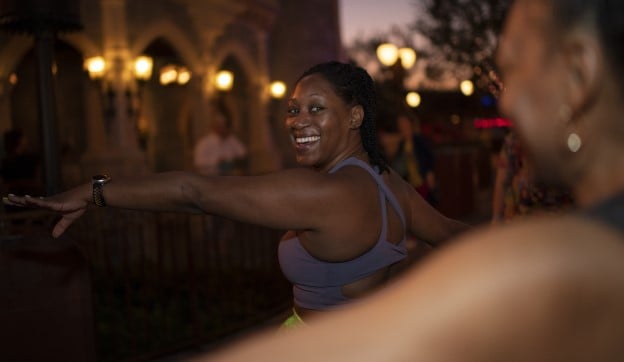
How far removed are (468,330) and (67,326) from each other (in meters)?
3.67

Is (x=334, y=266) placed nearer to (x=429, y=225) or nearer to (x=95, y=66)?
(x=429, y=225)

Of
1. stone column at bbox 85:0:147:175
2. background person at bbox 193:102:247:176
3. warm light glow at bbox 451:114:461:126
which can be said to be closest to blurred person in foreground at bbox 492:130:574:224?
background person at bbox 193:102:247:176

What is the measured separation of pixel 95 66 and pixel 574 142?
15.0 metres

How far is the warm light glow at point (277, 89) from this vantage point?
77.9 feet

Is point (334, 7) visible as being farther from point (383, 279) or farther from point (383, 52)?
point (383, 279)

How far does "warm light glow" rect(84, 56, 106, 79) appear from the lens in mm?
15156

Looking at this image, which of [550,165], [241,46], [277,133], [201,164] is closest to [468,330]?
[550,165]

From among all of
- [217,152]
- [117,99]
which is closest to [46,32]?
[217,152]

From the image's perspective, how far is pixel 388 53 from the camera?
14.6 metres

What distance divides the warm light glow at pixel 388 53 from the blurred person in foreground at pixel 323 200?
38.6 feet

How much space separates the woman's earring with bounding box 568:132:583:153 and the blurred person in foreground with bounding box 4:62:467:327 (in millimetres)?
1212

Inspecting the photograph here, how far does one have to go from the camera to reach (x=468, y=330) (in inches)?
30.1

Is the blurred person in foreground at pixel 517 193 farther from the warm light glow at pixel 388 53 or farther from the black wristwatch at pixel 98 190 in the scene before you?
the warm light glow at pixel 388 53

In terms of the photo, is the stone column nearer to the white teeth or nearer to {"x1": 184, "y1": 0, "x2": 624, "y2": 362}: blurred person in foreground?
the white teeth
